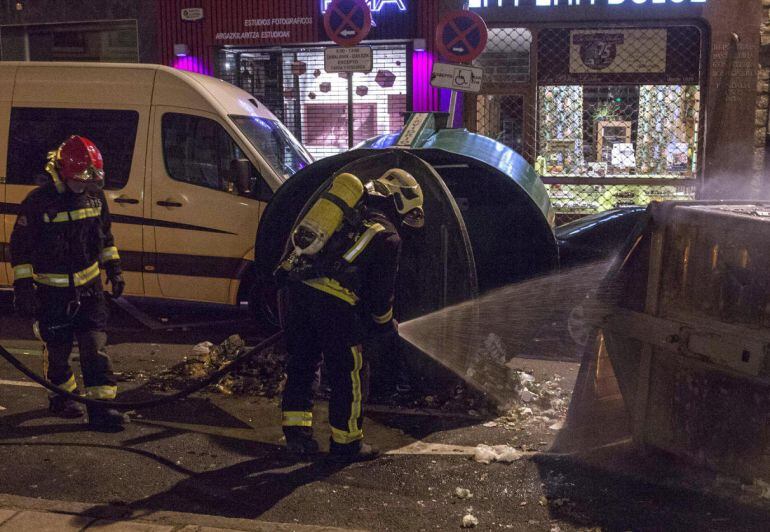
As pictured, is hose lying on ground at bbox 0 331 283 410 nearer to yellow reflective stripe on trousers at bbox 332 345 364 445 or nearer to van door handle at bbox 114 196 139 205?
yellow reflective stripe on trousers at bbox 332 345 364 445

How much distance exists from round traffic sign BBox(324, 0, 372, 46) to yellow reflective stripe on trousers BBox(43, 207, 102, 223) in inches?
200

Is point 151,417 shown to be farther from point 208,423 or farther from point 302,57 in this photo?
point 302,57

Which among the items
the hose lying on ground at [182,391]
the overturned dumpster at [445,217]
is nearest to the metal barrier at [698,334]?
the overturned dumpster at [445,217]

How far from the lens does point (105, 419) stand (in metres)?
5.39

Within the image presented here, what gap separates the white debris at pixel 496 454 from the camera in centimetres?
477

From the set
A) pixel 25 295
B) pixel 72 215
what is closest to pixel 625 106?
pixel 72 215

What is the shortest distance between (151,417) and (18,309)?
107 centimetres

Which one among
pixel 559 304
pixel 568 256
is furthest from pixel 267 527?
pixel 568 256

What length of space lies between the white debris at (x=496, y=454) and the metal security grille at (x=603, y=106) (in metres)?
7.43

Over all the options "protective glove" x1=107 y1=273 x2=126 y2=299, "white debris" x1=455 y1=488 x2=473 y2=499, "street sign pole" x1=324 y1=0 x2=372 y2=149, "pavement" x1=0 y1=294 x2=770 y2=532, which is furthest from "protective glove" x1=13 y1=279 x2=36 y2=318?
"street sign pole" x1=324 y1=0 x2=372 y2=149

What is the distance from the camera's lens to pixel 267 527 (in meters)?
3.87

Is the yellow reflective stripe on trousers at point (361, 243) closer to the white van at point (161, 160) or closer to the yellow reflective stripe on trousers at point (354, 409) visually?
the yellow reflective stripe on trousers at point (354, 409)

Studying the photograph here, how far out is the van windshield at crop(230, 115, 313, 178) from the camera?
7.71 meters

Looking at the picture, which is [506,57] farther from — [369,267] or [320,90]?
[369,267]
